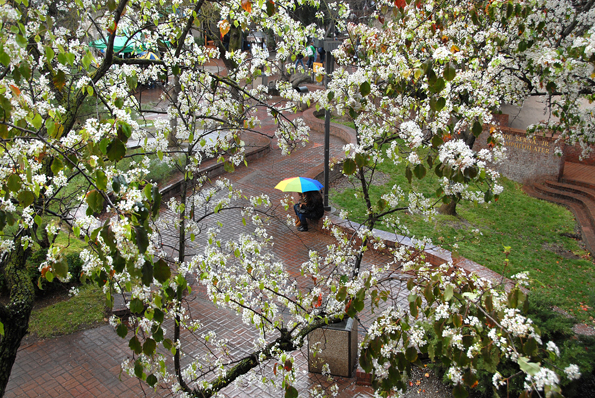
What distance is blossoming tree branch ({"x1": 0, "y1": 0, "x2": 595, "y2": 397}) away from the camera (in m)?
3.06

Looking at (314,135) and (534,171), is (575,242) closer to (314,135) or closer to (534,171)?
(534,171)

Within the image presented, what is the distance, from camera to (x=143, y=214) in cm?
280

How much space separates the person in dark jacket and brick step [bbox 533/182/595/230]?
6.31 metres

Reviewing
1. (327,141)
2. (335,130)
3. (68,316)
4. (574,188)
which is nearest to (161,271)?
(68,316)

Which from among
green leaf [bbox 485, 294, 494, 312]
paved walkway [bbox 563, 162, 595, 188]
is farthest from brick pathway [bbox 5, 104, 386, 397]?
paved walkway [bbox 563, 162, 595, 188]

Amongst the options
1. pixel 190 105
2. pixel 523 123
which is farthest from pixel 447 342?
pixel 523 123

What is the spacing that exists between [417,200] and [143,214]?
10.9ft

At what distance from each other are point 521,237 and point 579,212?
8.44ft

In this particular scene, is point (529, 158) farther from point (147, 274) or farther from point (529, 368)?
point (147, 274)

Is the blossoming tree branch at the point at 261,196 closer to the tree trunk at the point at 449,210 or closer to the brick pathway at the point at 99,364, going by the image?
the brick pathway at the point at 99,364

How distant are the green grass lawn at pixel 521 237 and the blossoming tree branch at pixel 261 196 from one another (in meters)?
2.80

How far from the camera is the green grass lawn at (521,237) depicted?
8.60 meters

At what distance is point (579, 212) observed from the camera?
12125 mm

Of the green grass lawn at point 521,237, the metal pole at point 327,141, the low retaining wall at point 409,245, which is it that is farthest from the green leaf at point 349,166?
the metal pole at point 327,141
